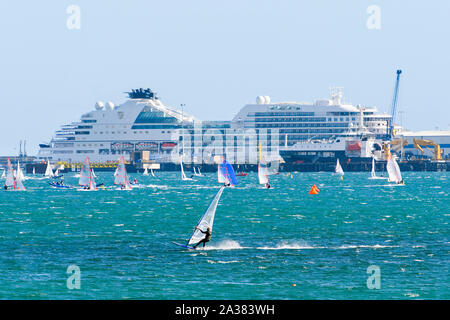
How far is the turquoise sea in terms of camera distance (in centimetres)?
3462

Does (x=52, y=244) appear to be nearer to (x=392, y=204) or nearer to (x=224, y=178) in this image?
(x=392, y=204)

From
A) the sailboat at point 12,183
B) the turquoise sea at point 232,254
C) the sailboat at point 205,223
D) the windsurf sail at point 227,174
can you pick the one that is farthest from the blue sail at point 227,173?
the sailboat at point 205,223

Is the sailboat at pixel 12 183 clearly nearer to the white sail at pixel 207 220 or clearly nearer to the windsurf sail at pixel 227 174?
the windsurf sail at pixel 227 174

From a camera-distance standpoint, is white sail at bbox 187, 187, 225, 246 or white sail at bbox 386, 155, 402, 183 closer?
white sail at bbox 187, 187, 225, 246

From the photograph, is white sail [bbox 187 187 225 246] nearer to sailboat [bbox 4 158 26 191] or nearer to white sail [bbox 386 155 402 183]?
sailboat [bbox 4 158 26 191]

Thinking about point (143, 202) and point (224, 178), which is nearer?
point (143, 202)

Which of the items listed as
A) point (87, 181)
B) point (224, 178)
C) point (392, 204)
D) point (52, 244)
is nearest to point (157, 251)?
point (52, 244)

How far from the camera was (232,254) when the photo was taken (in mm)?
45094

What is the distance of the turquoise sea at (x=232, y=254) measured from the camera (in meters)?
34.6

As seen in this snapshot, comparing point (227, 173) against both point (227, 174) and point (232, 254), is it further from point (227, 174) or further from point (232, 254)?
point (232, 254)

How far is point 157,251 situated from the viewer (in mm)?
46656

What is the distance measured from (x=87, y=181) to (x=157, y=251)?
289 ft

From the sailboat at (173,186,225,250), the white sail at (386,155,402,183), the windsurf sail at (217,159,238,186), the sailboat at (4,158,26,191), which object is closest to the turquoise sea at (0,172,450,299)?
the sailboat at (173,186,225,250)
